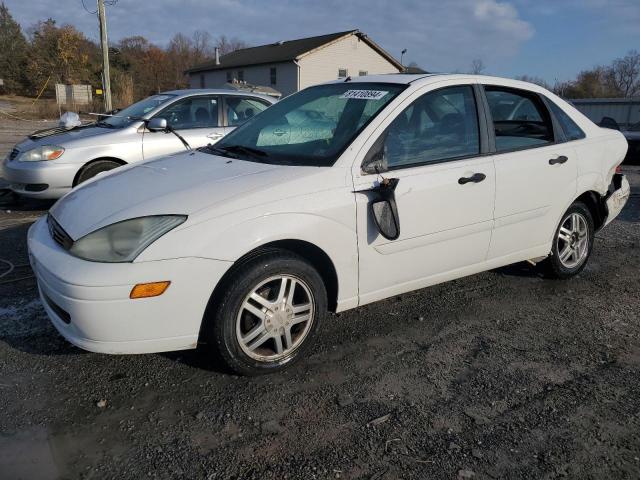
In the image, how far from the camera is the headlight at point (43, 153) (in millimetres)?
6465

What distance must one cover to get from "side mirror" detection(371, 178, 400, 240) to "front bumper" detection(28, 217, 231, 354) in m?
0.96

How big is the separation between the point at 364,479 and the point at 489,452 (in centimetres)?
62

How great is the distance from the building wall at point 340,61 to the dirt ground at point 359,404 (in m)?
37.3

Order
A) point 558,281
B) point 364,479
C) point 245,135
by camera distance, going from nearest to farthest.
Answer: point 364,479 < point 245,135 < point 558,281

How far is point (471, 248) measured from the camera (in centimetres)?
376

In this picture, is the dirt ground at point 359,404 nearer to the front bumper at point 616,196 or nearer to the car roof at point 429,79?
the front bumper at point 616,196

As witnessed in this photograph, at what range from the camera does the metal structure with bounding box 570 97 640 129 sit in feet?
75.4

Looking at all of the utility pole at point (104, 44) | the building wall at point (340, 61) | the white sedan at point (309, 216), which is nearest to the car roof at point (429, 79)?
the white sedan at point (309, 216)

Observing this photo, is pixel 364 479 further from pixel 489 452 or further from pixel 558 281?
pixel 558 281

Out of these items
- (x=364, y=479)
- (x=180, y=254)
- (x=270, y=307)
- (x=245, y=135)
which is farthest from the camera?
(x=245, y=135)

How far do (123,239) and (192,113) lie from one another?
486 centimetres

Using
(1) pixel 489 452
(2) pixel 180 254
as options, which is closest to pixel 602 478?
(1) pixel 489 452

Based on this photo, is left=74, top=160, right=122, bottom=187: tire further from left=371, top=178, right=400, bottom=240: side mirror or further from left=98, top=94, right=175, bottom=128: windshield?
left=371, top=178, right=400, bottom=240: side mirror

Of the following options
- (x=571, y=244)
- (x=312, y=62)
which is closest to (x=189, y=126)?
(x=571, y=244)
